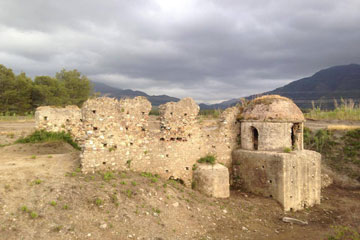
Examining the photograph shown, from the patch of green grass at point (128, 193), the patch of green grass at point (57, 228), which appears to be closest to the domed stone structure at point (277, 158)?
the patch of green grass at point (128, 193)

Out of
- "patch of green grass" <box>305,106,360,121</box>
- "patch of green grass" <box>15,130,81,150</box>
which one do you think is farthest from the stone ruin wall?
"patch of green grass" <box>305,106,360,121</box>

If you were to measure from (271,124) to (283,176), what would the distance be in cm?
238

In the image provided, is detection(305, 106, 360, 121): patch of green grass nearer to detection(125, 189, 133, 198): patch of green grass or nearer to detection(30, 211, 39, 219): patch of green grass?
detection(125, 189, 133, 198): patch of green grass

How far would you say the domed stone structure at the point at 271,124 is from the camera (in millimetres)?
11039

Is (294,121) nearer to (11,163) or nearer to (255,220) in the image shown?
(255,220)

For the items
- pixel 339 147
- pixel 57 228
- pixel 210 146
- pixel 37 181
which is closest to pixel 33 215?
pixel 57 228

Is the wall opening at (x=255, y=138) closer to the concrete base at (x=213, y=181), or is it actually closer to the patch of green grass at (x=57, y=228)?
the concrete base at (x=213, y=181)

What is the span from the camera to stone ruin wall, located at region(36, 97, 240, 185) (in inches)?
347

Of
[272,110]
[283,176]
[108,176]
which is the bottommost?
[283,176]

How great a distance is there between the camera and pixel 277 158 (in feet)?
33.9

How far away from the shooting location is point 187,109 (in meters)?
10.7

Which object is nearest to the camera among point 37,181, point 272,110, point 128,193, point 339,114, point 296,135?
point 37,181

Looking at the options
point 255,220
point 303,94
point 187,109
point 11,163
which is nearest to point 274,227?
point 255,220

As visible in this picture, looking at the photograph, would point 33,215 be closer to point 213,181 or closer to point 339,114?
point 213,181
